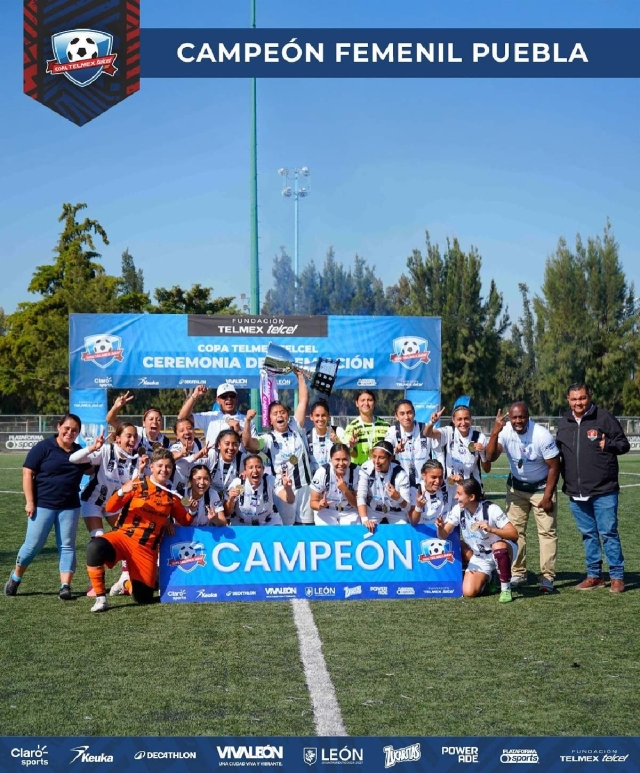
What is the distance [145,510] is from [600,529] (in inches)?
155

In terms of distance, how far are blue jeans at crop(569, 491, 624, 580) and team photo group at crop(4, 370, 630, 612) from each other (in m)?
0.01

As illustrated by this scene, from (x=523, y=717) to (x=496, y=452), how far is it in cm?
415

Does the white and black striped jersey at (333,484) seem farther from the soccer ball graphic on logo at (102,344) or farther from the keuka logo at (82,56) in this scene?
the soccer ball graphic on logo at (102,344)

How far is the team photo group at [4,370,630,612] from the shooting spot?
807 centimetres

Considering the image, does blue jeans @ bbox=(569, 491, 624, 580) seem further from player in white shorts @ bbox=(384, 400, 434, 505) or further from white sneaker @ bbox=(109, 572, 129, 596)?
white sneaker @ bbox=(109, 572, 129, 596)

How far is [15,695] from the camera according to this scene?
17.4 ft

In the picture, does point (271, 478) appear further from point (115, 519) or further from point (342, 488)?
point (115, 519)

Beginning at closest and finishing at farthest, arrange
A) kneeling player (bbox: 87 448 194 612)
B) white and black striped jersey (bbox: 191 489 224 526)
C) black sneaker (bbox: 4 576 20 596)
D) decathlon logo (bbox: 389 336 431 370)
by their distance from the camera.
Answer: kneeling player (bbox: 87 448 194 612) → white and black striped jersey (bbox: 191 489 224 526) → black sneaker (bbox: 4 576 20 596) → decathlon logo (bbox: 389 336 431 370)

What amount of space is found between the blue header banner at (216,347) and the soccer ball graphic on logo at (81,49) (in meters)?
16.4

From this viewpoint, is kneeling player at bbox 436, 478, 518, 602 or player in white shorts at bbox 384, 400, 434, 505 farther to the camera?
player in white shorts at bbox 384, 400, 434, 505
